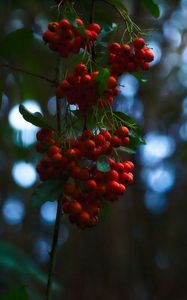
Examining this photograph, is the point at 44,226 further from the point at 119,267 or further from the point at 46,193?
the point at 46,193

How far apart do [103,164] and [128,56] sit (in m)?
0.24

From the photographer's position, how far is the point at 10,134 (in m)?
2.88

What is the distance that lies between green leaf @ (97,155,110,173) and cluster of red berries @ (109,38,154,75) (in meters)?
0.19

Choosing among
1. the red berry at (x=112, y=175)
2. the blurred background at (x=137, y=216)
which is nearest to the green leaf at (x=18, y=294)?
the red berry at (x=112, y=175)

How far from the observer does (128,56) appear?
44.0 inches

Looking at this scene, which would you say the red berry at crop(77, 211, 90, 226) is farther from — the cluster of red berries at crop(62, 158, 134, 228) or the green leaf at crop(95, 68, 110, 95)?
the green leaf at crop(95, 68, 110, 95)

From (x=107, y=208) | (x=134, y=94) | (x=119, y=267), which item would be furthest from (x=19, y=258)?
(x=134, y=94)

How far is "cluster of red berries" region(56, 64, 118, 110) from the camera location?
3.45 feet

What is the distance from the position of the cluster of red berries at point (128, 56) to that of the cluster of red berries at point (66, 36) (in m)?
0.06

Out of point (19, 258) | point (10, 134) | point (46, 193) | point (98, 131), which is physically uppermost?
point (10, 134)

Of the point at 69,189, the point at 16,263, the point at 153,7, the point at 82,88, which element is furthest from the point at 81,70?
the point at 16,263

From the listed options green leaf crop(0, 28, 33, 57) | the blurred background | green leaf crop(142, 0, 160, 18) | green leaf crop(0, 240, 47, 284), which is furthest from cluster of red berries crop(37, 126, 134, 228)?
the blurred background

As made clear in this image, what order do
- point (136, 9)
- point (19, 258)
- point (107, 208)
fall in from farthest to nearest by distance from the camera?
point (136, 9) → point (19, 258) → point (107, 208)

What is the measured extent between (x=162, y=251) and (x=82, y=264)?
761 millimetres
